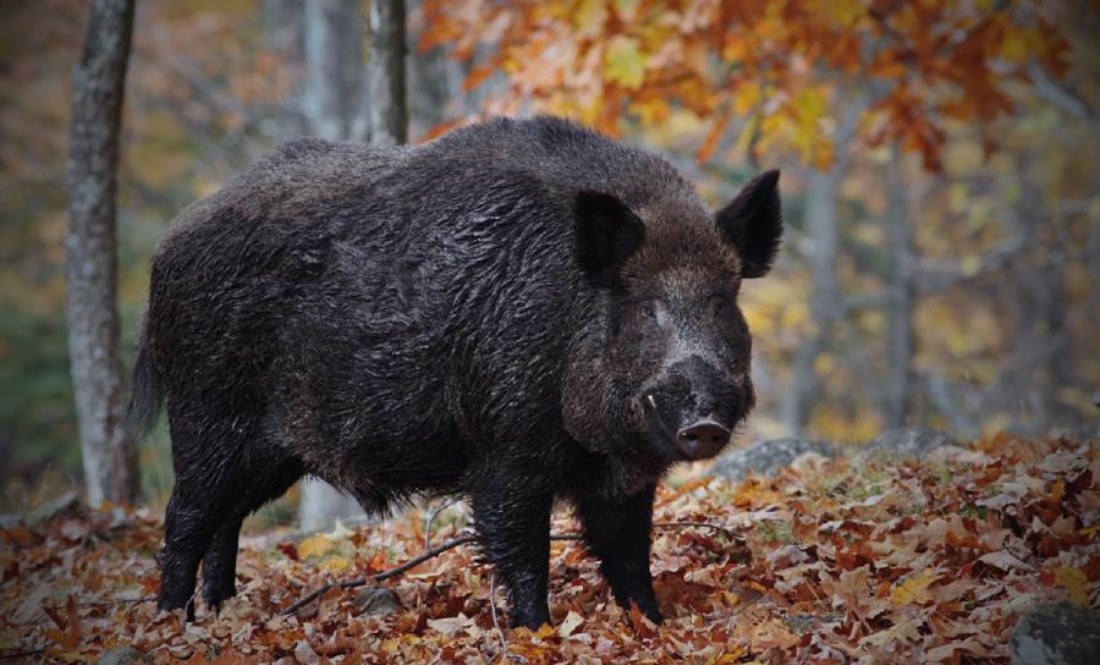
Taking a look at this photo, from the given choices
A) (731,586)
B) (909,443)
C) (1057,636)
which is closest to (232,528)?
(731,586)

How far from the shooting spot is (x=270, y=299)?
5.81 m

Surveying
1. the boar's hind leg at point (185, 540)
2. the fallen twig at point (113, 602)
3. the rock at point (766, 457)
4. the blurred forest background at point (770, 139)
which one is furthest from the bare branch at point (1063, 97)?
the fallen twig at point (113, 602)

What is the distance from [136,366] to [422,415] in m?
2.19

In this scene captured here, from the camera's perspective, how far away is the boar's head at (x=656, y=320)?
4.71 m

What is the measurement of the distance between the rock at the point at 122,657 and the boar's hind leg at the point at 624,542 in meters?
2.06

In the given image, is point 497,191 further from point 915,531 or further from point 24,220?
point 24,220

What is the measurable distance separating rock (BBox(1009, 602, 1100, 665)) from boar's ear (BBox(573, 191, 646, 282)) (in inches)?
87.4

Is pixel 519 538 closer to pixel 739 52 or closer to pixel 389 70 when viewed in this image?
pixel 389 70

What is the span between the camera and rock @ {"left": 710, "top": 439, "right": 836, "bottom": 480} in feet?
24.1

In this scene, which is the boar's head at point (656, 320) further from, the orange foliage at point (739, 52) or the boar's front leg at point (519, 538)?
the orange foliage at point (739, 52)

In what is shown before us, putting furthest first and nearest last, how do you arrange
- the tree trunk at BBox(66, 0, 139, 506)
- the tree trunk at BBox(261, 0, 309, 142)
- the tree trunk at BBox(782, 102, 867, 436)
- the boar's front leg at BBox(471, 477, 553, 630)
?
1. the tree trunk at BBox(782, 102, 867, 436)
2. the tree trunk at BBox(261, 0, 309, 142)
3. the tree trunk at BBox(66, 0, 139, 506)
4. the boar's front leg at BBox(471, 477, 553, 630)

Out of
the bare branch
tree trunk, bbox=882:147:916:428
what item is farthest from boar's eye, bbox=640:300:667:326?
tree trunk, bbox=882:147:916:428

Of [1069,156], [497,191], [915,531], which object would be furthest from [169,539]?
[1069,156]

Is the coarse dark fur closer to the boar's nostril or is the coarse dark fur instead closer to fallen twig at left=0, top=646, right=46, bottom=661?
the boar's nostril
